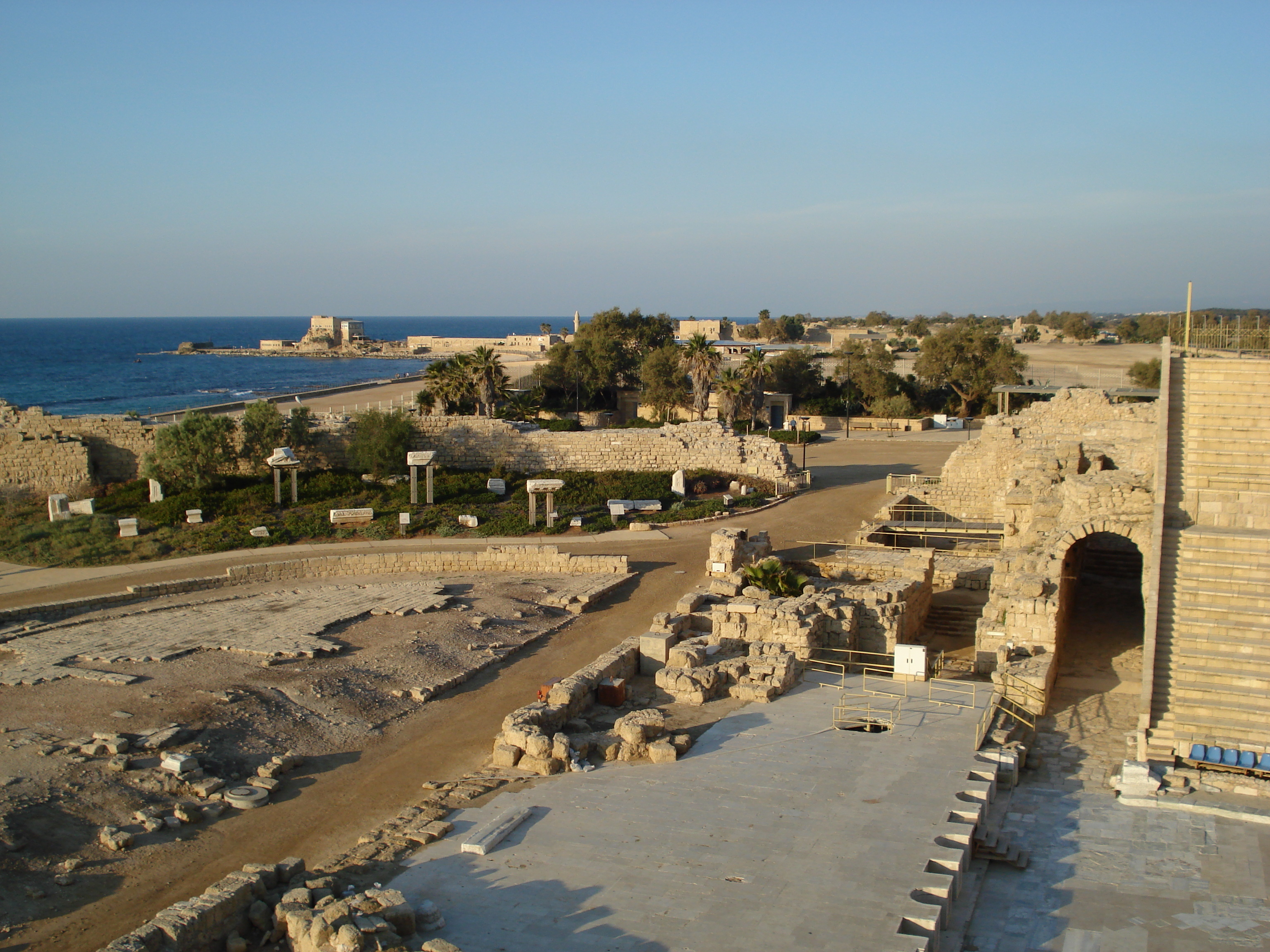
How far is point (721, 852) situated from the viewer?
1100 centimetres

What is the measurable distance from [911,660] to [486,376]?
28.7 m

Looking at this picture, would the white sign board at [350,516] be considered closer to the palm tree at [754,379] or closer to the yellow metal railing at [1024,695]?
the yellow metal railing at [1024,695]

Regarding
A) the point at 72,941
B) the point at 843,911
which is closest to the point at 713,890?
the point at 843,911

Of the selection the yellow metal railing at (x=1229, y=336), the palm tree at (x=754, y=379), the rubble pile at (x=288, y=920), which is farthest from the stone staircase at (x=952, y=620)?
the palm tree at (x=754, y=379)

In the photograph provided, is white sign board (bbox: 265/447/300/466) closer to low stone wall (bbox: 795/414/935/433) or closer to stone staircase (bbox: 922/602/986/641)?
stone staircase (bbox: 922/602/986/641)

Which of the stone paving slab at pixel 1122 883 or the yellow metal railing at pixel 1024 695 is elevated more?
the yellow metal railing at pixel 1024 695

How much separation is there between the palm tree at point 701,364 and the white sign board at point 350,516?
22.1 m

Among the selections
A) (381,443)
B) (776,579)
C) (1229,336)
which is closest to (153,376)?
(381,443)

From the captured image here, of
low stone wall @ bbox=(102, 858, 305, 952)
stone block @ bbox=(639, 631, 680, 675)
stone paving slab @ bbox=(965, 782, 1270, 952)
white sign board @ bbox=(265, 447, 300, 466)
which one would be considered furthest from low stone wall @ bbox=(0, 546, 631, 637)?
low stone wall @ bbox=(102, 858, 305, 952)

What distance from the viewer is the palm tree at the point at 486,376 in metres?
42.2

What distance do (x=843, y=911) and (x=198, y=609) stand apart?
690 inches

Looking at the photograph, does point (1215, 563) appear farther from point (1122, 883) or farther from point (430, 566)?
point (430, 566)

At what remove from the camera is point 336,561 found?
2628 cm

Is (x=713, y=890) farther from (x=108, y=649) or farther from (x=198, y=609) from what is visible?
(x=198, y=609)
